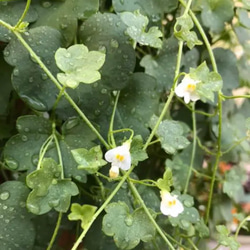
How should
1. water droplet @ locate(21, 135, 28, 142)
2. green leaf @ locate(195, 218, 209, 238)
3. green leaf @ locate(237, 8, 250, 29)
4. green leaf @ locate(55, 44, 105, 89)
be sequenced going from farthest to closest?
green leaf @ locate(237, 8, 250, 29) → green leaf @ locate(195, 218, 209, 238) → water droplet @ locate(21, 135, 28, 142) → green leaf @ locate(55, 44, 105, 89)

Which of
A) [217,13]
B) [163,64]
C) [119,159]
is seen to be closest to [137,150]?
[119,159]

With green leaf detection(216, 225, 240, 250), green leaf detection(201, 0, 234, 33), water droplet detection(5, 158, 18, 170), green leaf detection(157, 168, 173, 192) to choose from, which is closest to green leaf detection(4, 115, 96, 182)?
water droplet detection(5, 158, 18, 170)

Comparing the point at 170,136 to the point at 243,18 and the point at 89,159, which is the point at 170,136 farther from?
the point at 243,18

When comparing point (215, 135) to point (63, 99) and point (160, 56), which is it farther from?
point (63, 99)

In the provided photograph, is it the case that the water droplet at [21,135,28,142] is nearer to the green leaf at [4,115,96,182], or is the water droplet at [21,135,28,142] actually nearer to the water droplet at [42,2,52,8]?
the green leaf at [4,115,96,182]

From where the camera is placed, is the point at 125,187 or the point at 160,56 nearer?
the point at 125,187

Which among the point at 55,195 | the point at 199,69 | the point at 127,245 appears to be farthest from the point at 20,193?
the point at 199,69
